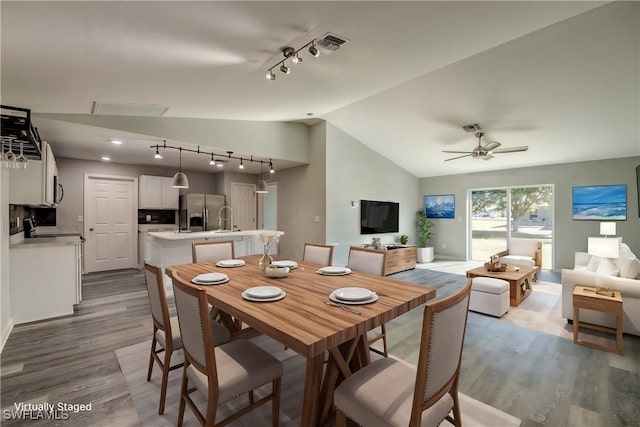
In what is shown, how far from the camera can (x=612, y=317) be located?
2906 mm

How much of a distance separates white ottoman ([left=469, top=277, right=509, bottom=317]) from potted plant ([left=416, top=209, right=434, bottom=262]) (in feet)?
12.4

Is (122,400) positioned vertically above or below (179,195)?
below

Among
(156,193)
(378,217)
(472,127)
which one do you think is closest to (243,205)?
(156,193)

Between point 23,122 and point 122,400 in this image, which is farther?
point 23,122

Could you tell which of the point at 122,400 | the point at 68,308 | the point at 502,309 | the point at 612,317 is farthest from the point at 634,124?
the point at 68,308

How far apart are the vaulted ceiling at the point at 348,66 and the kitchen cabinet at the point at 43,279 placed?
58.3 inches

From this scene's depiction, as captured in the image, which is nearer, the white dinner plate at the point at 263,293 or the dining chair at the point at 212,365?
the dining chair at the point at 212,365

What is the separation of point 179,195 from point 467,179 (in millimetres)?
7536

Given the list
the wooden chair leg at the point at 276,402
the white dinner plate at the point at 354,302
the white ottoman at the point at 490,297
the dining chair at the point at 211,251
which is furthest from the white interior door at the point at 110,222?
the white ottoman at the point at 490,297

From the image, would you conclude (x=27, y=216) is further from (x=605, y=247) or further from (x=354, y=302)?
(x=605, y=247)

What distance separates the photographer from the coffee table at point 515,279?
154 inches

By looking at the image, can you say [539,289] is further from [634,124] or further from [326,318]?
[326,318]

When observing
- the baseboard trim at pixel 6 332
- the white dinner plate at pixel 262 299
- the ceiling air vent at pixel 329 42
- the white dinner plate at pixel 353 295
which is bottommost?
the baseboard trim at pixel 6 332

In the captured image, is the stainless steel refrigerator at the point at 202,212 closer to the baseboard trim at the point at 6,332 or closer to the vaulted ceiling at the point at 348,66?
the vaulted ceiling at the point at 348,66
